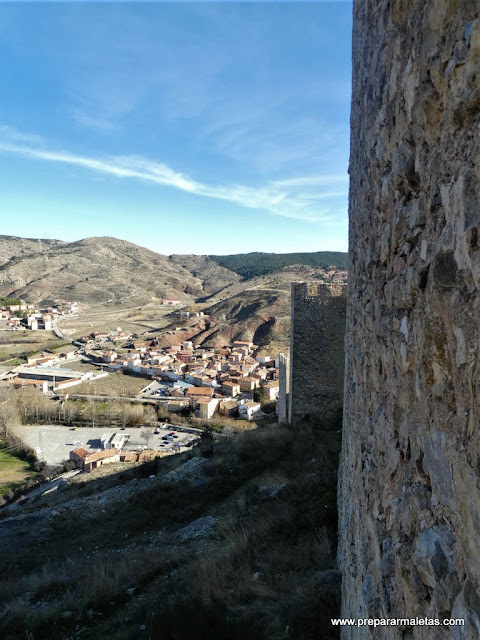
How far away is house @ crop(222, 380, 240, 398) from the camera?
3972cm

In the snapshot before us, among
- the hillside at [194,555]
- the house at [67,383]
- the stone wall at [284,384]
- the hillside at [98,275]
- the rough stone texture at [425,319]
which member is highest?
the hillside at [98,275]

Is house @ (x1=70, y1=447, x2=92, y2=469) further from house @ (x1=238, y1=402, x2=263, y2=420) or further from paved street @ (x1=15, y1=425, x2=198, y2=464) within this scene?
house @ (x1=238, y1=402, x2=263, y2=420)

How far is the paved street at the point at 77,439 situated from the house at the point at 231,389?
28.4 ft

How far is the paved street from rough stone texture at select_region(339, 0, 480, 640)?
25.7 m

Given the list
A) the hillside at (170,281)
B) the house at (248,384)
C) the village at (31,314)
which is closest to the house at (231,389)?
the house at (248,384)

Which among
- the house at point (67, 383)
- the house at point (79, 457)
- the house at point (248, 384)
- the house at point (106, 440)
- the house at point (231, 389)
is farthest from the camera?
the house at point (248, 384)

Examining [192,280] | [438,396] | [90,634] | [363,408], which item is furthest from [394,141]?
[192,280]

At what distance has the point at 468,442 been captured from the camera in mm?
818

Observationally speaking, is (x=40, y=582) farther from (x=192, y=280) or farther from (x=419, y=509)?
(x=192, y=280)

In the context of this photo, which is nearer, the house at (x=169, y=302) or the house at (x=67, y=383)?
the house at (x=67, y=383)

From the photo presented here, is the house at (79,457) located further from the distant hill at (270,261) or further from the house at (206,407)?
the distant hill at (270,261)

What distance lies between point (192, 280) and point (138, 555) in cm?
10412

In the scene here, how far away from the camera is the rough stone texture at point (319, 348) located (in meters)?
9.84

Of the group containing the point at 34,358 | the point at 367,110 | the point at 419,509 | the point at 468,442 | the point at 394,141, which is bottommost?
the point at 34,358
